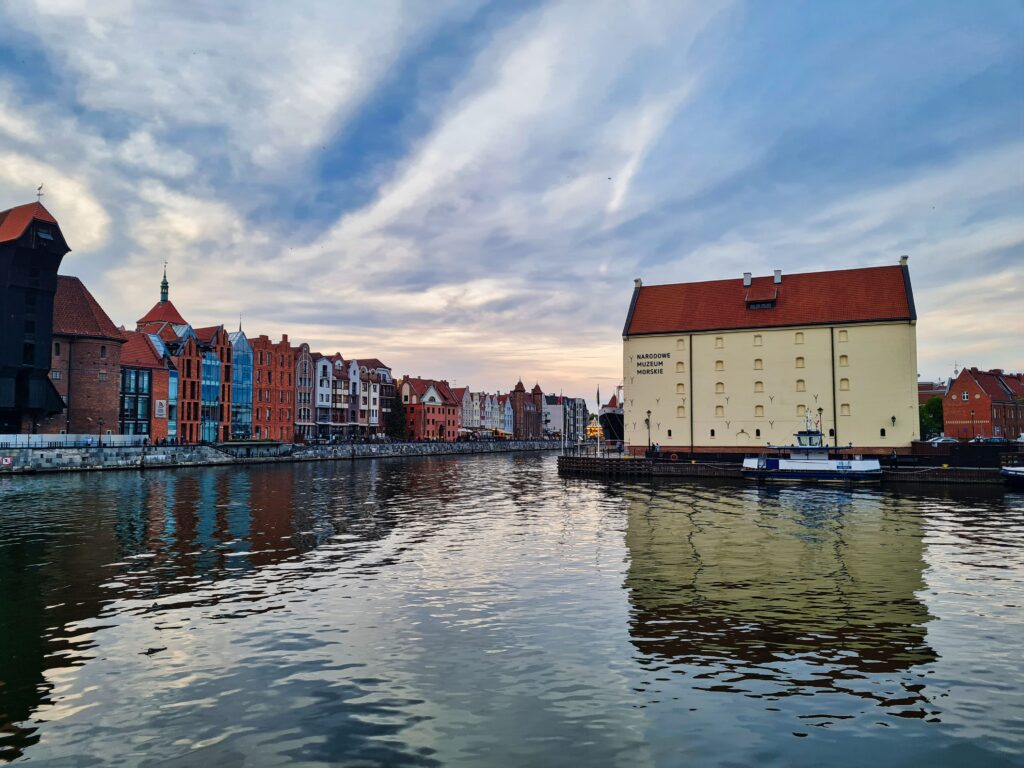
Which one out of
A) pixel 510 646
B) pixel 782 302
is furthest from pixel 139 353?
pixel 510 646

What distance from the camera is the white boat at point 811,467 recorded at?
60875 mm

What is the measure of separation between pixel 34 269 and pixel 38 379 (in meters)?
12.5

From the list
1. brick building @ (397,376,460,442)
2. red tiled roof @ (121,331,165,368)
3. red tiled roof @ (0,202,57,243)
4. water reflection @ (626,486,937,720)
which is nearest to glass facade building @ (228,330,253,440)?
red tiled roof @ (121,331,165,368)

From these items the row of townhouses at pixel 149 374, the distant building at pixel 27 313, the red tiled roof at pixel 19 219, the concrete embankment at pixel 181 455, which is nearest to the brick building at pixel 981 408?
the concrete embankment at pixel 181 455

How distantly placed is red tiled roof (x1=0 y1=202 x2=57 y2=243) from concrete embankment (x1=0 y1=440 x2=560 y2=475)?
970 inches

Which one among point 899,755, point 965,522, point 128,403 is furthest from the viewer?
point 128,403

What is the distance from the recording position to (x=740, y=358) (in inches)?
3041

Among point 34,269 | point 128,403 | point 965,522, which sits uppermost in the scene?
point 34,269

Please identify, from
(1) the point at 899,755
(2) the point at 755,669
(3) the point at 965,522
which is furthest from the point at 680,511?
(1) the point at 899,755

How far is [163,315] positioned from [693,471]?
86.7 m

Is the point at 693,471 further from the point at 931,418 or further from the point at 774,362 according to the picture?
the point at 931,418

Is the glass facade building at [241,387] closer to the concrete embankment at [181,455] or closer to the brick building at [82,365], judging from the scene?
the concrete embankment at [181,455]

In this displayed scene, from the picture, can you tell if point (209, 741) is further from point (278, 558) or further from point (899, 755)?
point (278, 558)

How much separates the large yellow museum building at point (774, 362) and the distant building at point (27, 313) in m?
67.5
